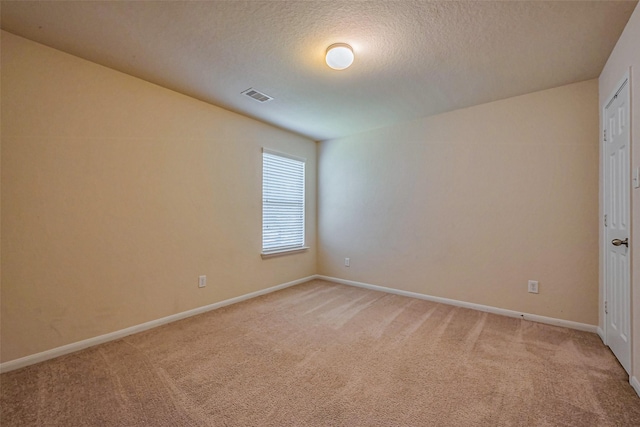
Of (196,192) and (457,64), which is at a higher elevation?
(457,64)

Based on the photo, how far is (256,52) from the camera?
2236 millimetres

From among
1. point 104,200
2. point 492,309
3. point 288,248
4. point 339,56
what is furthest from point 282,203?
point 492,309

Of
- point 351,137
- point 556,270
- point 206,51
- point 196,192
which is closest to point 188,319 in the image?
point 196,192

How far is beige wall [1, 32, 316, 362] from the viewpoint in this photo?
205cm

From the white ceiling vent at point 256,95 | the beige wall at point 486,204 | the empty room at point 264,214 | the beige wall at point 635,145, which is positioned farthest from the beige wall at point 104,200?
the beige wall at point 635,145

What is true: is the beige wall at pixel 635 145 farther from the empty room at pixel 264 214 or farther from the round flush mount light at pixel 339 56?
the round flush mount light at pixel 339 56

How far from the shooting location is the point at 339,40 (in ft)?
6.82

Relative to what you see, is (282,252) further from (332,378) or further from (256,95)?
(332,378)

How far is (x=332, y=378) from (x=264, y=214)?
249cm

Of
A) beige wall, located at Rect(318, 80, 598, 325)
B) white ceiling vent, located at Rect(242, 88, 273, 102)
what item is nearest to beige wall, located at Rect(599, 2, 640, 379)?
beige wall, located at Rect(318, 80, 598, 325)

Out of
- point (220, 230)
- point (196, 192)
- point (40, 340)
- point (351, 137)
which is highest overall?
point (351, 137)

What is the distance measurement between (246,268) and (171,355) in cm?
154

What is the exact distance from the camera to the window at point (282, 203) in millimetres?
3969

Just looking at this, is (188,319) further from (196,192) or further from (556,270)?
(556,270)
